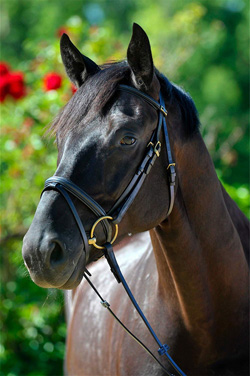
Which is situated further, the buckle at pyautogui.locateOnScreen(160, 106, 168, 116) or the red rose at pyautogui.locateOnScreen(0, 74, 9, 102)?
the red rose at pyautogui.locateOnScreen(0, 74, 9, 102)

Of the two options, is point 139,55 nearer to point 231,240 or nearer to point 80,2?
point 231,240

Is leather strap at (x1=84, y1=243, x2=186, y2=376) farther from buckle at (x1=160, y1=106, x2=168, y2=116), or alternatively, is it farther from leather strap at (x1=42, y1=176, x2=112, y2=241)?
buckle at (x1=160, y1=106, x2=168, y2=116)

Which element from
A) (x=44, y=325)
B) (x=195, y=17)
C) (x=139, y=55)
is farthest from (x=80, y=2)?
(x=139, y=55)

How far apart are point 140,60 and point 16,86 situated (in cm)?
363

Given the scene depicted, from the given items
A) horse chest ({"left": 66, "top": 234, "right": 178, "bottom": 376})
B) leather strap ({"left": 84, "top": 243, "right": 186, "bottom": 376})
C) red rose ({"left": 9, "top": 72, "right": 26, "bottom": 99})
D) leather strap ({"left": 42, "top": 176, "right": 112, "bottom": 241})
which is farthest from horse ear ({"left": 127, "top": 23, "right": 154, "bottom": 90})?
red rose ({"left": 9, "top": 72, "right": 26, "bottom": 99})

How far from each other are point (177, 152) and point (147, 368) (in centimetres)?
95

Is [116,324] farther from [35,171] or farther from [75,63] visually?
[35,171]

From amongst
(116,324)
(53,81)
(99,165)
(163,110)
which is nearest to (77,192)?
(99,165)

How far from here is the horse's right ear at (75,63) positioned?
2.33 metres

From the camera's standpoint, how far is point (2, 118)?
5676mm

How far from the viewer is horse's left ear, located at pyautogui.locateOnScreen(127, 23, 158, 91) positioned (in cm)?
209

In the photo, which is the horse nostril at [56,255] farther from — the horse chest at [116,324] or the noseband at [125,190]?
the horse chest at [116,324]

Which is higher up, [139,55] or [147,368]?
[139,55]

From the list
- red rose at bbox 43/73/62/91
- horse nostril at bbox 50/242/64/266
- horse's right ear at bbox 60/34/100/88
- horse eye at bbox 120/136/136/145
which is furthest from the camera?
red rose at bbox 43/73/62/91
